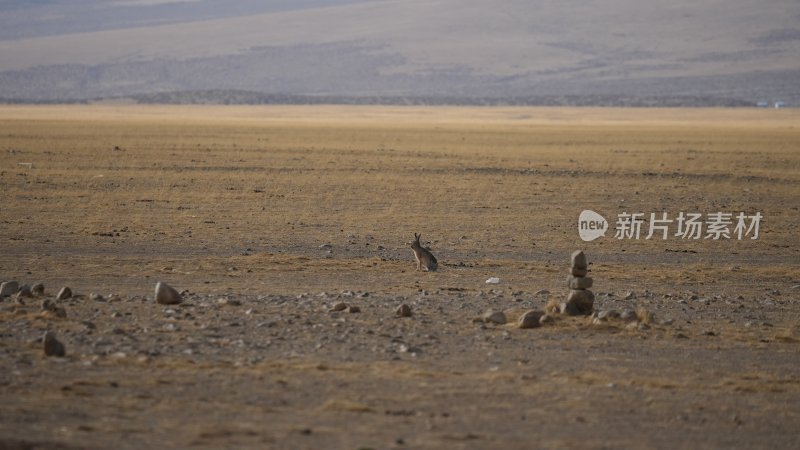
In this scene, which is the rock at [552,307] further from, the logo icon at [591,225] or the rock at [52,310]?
the logo icon at [591,225]

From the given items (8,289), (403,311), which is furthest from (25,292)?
(403,311)

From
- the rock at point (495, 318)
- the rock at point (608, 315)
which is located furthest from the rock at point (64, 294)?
the rock at point (608, 315)

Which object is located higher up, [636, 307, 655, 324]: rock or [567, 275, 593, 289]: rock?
[567, 275, 593, 289]: rock

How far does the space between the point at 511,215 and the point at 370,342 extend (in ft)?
34.9

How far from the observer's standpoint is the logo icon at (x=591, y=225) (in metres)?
16.9

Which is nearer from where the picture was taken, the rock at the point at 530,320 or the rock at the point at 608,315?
the rock at the point at 530,320

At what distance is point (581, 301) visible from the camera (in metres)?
10.2

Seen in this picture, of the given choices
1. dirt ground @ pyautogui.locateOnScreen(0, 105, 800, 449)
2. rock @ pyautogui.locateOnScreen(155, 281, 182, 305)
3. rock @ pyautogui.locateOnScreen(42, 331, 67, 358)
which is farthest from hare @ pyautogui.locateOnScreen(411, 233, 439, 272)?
rock @ pyautogui.locateOnScreen(42, 331, 67, 358)

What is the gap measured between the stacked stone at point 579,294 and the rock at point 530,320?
527 millimetres

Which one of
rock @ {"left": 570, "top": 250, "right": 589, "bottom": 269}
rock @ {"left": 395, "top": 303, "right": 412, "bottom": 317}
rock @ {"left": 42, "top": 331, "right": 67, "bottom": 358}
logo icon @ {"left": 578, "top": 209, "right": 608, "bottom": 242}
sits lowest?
logo icon @ {"left": 578, "top": 209, "right": 608, "bottom": 242}

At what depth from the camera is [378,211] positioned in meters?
19.7

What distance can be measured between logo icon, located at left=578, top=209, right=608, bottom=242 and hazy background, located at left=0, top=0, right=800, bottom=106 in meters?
82.0

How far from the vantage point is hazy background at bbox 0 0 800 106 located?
12006 cm

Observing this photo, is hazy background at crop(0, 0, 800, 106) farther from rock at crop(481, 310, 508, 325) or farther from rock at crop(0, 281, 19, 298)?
rock at crop(481, 310, 508, 325)
